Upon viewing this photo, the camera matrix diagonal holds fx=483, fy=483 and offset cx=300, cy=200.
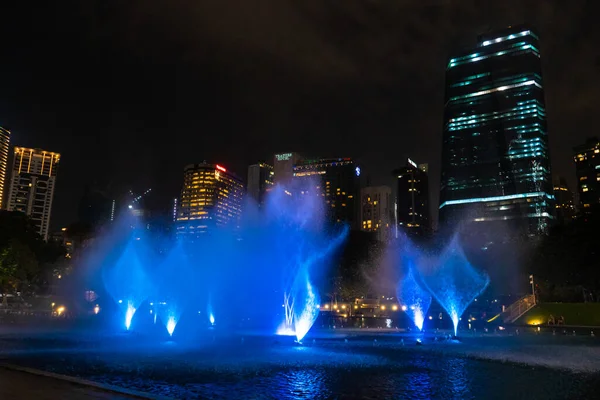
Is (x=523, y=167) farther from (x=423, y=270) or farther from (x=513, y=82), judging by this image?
(x=423, y=270)

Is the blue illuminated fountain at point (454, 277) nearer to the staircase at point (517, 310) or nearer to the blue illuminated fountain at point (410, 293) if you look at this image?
the blue illuminated fountain at point (410, 293)

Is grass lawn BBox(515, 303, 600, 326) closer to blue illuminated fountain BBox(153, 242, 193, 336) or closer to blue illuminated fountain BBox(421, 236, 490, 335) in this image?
blue illuminated fountain BBox(421, 236, 490, 335)

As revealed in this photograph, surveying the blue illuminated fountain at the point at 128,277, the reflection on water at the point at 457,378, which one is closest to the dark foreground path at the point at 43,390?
the reflection on water at the point at 457,378

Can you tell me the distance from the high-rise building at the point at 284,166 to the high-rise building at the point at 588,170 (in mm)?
105372

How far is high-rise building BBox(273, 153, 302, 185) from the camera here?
185125 mm

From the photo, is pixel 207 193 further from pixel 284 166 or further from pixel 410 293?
pixel 410 293

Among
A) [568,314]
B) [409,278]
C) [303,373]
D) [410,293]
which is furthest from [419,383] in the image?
[409,278]

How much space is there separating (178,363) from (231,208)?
151191 mm

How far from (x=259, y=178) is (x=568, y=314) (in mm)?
149080

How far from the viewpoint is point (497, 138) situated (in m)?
176

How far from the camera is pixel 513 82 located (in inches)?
7003

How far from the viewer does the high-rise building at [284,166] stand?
185m

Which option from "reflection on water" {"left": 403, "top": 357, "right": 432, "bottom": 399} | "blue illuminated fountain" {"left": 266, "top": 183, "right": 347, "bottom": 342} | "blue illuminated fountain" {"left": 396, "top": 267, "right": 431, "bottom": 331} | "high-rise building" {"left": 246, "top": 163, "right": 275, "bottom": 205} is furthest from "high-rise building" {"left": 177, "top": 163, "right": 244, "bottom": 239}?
"reflection on water" {"left": 403, "top": 357, "right": 432, "bottom": 399}

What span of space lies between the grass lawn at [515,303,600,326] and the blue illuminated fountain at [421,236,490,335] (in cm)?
2507
